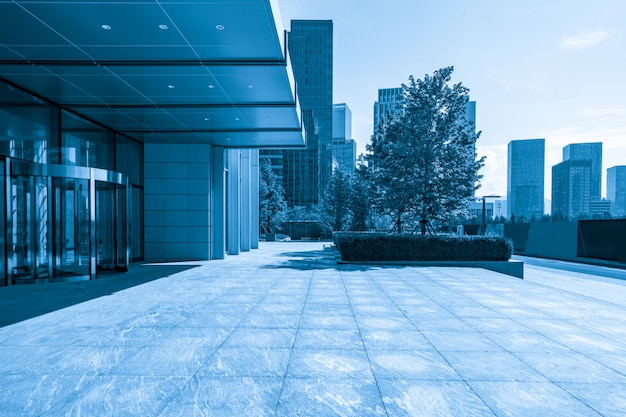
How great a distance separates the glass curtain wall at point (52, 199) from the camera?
35.3 ft

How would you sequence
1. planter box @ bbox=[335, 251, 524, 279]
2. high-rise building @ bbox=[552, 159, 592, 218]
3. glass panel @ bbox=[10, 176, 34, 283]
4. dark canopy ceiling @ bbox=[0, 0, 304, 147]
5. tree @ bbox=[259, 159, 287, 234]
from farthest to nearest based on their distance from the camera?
high-rise building @ bbox=[552, 159, 592, 218]
tree @ bbox=[259, 159, 287, 234]
planter box @ bbox=[335, 251, 524, 279]
glass panel @ bbox=[10, 176, 34, 283]
dark canopy ceiling @ bbox=[0, 0, 304, 147]

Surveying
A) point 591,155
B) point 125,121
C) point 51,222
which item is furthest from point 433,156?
point 591,155

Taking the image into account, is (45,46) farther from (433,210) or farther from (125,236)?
(433,210)

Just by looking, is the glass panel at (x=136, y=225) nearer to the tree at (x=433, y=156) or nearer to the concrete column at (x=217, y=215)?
the concrete column at (x=217, y=215)

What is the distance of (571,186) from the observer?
16138 cm

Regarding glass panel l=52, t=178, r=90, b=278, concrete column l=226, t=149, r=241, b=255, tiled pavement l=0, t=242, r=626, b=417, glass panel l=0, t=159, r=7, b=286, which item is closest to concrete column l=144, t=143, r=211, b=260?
concrete column l=226, t=149, r=241, b=255

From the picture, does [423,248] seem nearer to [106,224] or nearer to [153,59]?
[153,59]

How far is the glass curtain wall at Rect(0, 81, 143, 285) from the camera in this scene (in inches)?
424

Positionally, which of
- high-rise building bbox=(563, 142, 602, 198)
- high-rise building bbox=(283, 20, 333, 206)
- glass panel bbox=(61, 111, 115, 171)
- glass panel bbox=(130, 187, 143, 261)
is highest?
high-rise building bbox=(283, 20, 333, 206)

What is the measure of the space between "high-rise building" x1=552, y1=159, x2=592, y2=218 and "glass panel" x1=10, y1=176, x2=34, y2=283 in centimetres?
17738

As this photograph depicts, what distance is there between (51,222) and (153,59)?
270 inches

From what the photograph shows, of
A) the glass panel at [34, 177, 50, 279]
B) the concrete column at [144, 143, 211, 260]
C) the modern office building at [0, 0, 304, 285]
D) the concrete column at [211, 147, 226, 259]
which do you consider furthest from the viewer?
the concrete column at [211, 147, 226, 259]

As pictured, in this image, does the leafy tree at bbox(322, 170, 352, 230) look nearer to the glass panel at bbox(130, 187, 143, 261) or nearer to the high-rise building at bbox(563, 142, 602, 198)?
the glass panel at bbox(130, 187, 143, 261)

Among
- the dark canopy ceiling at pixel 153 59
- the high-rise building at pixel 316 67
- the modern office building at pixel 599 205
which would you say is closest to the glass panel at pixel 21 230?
the dark canopy ceiling at pixel 153 59
